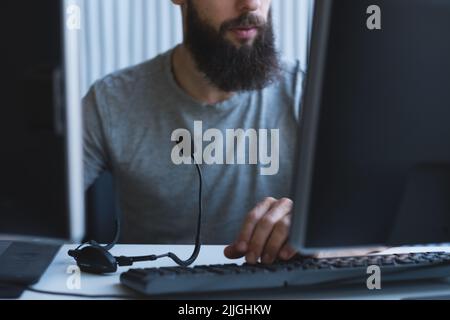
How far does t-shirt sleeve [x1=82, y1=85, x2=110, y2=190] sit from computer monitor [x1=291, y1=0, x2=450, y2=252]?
3.24ft

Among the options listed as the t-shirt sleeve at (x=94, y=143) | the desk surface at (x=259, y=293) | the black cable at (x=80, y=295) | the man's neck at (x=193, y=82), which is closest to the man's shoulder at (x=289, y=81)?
the man's neck at (x=193, y=82)

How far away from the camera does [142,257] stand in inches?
38.5

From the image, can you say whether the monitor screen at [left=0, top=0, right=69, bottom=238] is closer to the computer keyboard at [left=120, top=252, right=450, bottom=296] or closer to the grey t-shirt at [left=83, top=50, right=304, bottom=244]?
the computer keyboard at [left=120, top=252, right=450, bottom=296]

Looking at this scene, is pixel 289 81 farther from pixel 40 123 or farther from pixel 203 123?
pixel 40 123

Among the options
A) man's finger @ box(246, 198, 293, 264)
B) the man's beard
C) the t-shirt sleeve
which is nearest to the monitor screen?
man's finger @ box(246, 198, 293, 264)

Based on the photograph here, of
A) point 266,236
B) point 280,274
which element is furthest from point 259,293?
point 266,236

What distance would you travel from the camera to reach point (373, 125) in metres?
0.68

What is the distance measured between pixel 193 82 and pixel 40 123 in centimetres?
103

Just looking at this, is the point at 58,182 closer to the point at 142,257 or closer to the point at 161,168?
the point at 142,257

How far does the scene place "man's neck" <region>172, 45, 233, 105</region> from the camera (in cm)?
163

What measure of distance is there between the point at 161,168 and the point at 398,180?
0.87 metres

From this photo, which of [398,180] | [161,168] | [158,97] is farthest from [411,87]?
[158,97]

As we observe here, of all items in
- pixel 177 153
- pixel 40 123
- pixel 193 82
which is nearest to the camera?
pixel 40 123

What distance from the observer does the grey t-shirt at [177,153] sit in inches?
59.0
